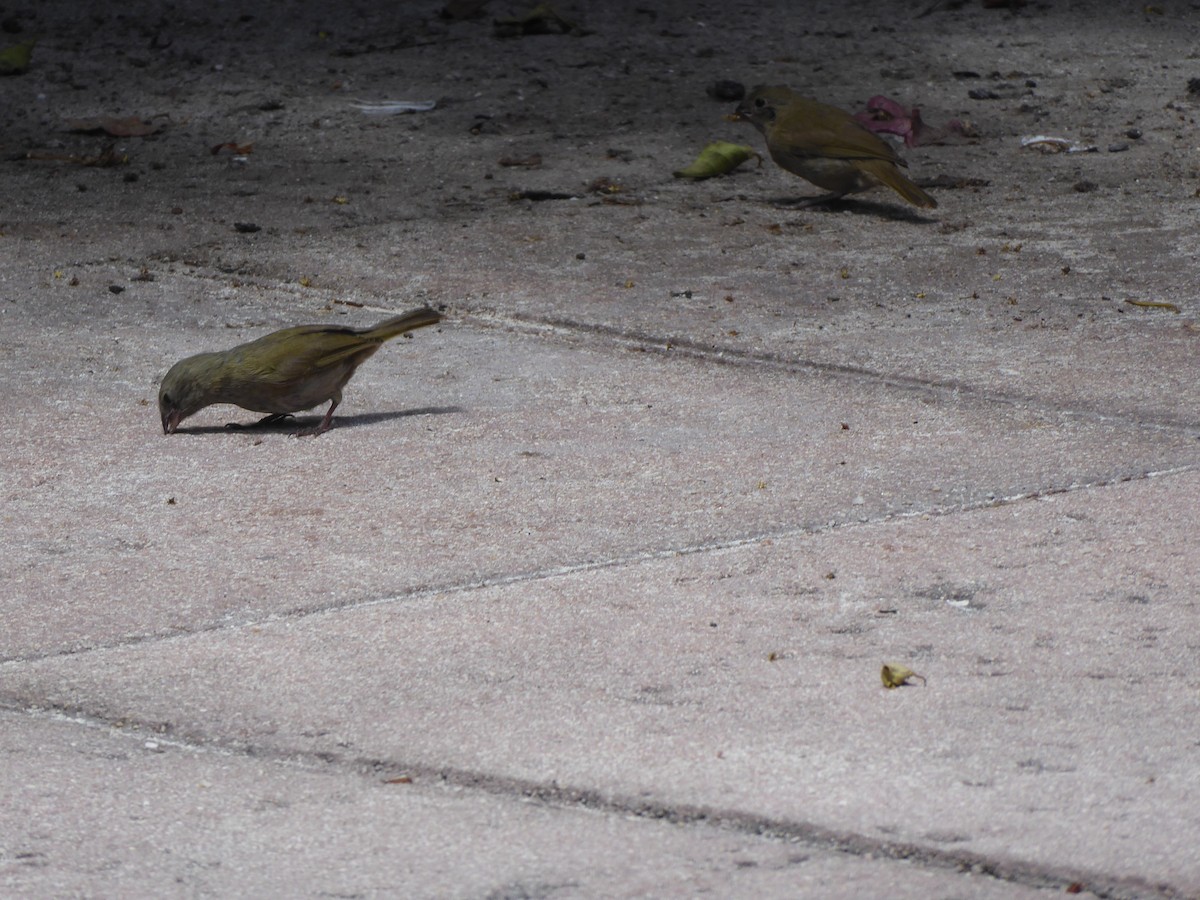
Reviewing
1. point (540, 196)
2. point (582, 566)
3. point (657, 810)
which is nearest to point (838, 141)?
point (540, 196)

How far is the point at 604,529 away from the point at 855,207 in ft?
13.7

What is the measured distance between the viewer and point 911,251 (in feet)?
22.6

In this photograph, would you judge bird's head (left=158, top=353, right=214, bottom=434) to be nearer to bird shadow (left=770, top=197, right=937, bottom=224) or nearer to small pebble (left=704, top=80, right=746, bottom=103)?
bird shadow (left=770, top=197, right=937, bottom=224)

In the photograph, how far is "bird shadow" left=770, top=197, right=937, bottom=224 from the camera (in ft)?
24.9

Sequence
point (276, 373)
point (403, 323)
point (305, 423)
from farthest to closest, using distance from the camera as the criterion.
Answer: point (305, 423), point (403, 323), point (276, 373)

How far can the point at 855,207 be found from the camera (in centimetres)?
782

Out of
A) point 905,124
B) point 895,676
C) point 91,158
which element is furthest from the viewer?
point 905,124

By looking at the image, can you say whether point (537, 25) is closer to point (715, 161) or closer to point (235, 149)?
point (235, 149)

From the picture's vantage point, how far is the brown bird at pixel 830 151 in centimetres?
744

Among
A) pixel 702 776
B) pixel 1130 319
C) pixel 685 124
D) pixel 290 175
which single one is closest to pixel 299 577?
pixel 702 776

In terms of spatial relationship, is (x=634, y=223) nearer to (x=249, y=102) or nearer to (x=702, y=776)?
(x=249, y=102)

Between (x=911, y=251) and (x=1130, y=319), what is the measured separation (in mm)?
1262

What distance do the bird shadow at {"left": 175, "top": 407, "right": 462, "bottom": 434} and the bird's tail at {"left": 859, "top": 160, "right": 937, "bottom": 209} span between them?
2.96 metres

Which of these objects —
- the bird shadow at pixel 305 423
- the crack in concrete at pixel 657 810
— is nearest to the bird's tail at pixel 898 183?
the bird shadow at pixel 305 423
